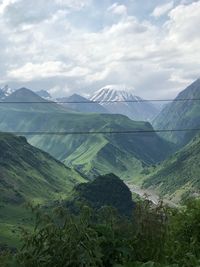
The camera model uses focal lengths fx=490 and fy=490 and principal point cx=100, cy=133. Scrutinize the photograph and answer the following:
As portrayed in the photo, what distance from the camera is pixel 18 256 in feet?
41.9

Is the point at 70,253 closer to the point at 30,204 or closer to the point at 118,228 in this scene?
the point at 30,204

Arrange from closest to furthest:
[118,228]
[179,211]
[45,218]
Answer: [45,218]
[118,228]
[179,211]

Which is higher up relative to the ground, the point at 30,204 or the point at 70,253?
the point at 30,204

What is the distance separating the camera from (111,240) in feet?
48.5

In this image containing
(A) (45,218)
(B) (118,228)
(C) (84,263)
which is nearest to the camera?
(C) (84,263)

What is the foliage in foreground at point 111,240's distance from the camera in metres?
12.8

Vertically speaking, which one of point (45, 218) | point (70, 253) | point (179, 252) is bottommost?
point (179, 252)

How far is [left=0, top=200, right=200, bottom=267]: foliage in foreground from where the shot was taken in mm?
12820

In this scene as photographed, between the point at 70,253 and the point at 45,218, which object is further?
the point at 45,218

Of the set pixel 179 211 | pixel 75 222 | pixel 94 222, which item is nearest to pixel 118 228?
pixel 94 222

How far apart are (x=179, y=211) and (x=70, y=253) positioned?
8624 mm

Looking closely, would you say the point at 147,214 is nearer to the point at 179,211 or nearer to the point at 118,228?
the point at 118,228

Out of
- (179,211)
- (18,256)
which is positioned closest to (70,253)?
(18,256)

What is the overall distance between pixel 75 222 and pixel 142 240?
3.09m
